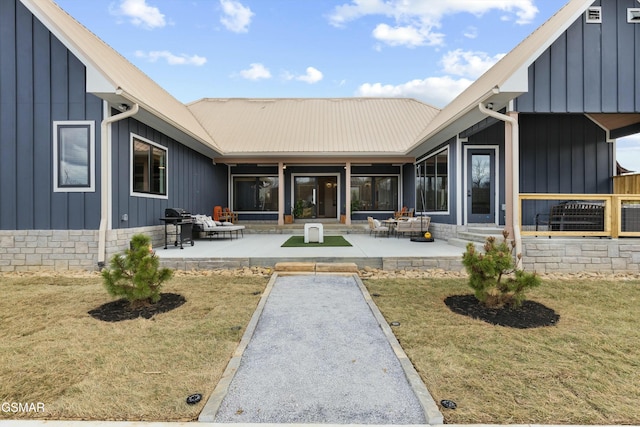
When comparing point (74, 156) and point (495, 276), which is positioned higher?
point (74, 156)

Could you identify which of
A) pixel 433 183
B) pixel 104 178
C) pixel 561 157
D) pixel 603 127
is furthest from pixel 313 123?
pixel 603 127

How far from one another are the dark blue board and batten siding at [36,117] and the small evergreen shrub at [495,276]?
6.66 metres

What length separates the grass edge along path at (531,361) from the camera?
2.01 meters

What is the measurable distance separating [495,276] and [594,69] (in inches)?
222

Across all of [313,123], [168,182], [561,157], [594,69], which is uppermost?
[313,123]

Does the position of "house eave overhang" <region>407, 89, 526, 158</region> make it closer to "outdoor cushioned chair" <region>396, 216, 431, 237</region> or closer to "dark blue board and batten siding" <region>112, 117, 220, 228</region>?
"outdoor cushioned chair" <region>396, 216, 431, 237</region>

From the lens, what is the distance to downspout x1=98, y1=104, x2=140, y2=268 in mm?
6223

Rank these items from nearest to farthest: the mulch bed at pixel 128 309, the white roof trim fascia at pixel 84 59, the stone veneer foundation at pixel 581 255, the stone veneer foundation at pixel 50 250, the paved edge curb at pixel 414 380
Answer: the paved edge curb at pixel 414 380, the mulch bed at pixel 128 309, the white roof trim fascia at pixel 84 59, the stone veneer foundation at pixel 581 255, the stone veneer foundation at pixel 50 250

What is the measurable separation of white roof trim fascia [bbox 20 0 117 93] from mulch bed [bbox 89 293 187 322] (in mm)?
3933

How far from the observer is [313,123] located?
1405cm

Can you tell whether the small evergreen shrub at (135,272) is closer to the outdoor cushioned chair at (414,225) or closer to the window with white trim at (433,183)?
the outdoor cushioned chair at (414,225)

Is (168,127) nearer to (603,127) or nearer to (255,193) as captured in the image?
(255,193)

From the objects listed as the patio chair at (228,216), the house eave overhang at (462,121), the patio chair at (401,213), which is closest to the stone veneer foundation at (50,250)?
the patio chair at (228,216)

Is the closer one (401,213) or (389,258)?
(389,258)
